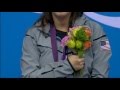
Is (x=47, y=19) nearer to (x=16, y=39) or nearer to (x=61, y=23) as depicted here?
(x=61, y=23)

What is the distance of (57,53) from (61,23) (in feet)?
0.81

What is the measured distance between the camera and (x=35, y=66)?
2744 millimetres

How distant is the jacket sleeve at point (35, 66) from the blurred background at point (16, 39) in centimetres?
6

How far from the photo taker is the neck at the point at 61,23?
279cm

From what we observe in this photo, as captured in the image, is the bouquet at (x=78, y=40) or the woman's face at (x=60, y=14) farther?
the woman's face at (x=60, y=14)

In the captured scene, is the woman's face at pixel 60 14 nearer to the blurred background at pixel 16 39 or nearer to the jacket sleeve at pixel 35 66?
the blurred background at pixel 16 39

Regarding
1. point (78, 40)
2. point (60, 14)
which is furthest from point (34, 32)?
point (78, 40)

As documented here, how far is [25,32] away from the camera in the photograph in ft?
9.16

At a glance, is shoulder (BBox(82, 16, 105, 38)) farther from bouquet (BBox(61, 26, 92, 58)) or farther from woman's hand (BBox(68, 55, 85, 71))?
woman's hand (BBox(68, 55, 85, 71))

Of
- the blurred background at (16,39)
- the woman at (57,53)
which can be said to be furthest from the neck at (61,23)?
the blurred background at (16,39)

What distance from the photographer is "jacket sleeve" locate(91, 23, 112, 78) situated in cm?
277
